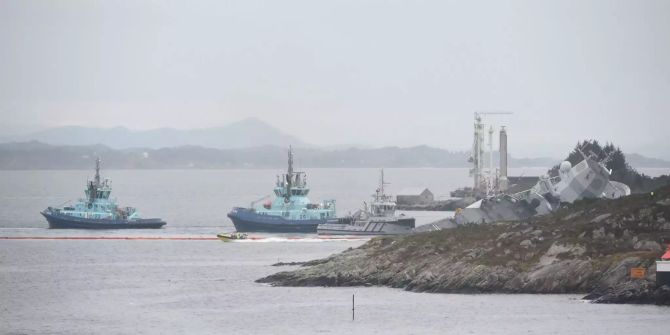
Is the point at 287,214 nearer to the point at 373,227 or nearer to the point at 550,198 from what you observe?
the point at 373,227

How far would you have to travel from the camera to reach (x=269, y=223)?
137 metres

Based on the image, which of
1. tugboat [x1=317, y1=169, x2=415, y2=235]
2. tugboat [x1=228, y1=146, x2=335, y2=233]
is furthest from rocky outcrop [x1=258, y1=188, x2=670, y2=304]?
tugboat [x1=228, y1=146, x2=335, y2=233]

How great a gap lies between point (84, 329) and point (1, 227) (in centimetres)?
8234

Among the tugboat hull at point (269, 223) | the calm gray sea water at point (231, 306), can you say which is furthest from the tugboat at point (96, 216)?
the calm gray sea water at point (231, 306)

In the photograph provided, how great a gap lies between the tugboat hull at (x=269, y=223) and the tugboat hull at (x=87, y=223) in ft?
35.7

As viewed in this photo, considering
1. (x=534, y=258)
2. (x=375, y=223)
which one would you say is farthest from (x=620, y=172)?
(x=534, y=258)

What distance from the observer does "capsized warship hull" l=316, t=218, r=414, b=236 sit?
126 meters

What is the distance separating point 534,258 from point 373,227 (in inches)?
2198

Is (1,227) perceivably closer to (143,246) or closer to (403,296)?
(143,246)

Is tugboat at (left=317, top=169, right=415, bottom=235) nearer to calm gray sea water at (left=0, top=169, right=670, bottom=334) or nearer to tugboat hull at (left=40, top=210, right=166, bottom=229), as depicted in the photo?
tugboat hull at (left=40, top=210, right=166, bottom=229)

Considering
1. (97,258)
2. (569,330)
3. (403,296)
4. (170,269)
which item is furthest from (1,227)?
(569,330)

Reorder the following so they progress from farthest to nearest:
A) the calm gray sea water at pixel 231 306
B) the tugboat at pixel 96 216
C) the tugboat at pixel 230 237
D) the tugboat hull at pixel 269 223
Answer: the tugboat at pixel 96 216 < the tugboat hull at pixel 269 223 < the tugboat at pixel 230 237 < the calm gray sea water at pixel 231 306

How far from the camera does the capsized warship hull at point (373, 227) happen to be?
125519mm

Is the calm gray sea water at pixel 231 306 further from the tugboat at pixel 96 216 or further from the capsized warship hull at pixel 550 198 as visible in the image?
the tugboat at pixel 96 216
